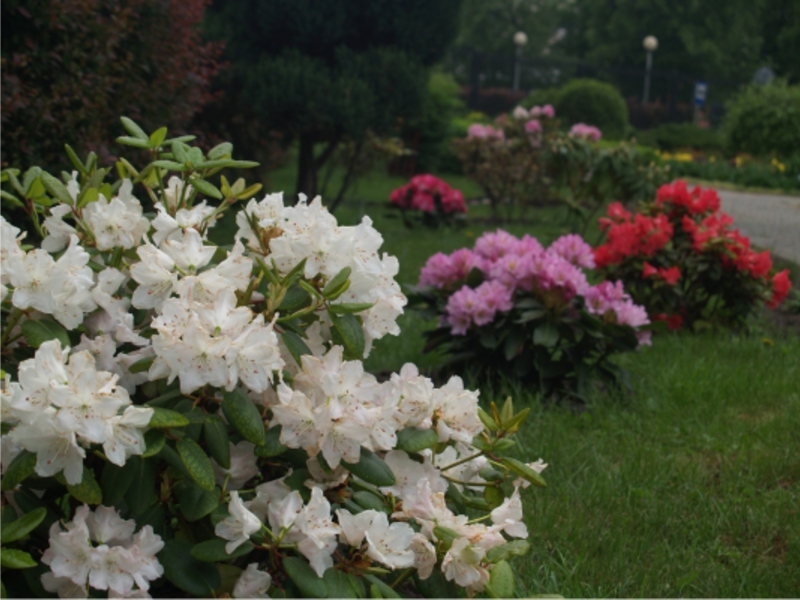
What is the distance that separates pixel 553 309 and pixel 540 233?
5.21 metres

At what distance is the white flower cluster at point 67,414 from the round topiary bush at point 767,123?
59.4ft

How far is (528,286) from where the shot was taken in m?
3.55

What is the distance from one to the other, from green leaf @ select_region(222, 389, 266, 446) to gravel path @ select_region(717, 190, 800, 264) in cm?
606

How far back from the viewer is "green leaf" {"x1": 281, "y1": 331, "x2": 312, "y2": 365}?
57.6 inches

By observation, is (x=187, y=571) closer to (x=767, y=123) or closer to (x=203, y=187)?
(x=203, y=187)

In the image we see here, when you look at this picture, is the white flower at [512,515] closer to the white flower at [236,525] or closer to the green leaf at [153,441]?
the white flower at [236,525]

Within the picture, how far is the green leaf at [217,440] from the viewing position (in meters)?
1.37

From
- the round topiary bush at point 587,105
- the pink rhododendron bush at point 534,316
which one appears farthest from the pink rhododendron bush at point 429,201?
the round topiary bush at point 587,105

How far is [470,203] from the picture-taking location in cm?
1213

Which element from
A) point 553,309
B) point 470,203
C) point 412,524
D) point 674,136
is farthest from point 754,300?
point 674,136

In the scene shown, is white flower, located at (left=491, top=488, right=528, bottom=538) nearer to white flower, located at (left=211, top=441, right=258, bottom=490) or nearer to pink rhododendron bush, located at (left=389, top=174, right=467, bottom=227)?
white flower, located at (left=211, top=441, right=258, bottom=490)

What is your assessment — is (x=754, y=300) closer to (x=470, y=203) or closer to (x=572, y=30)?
(x=470, y=203)

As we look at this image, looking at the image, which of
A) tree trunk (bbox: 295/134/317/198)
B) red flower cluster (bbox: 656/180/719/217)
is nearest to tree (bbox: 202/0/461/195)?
tree trunk (bbox: 295/134/317/198)

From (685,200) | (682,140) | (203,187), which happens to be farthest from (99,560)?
(682,140)
